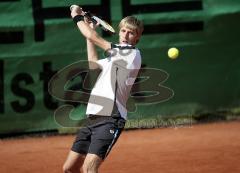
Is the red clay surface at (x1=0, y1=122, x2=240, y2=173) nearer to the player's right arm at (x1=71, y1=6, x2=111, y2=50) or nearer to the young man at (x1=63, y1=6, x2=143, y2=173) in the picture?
the young man at (x1=63, y1=6, x2=143, y2=173)

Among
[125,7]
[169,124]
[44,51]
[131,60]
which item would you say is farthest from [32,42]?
[131,60]

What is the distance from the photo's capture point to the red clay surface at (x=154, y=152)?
5.96 m

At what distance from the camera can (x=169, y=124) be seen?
912 cm

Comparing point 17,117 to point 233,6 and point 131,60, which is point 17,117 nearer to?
point 233,6

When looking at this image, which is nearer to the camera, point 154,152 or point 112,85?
point 112,85

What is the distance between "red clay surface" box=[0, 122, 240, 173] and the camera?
596cm

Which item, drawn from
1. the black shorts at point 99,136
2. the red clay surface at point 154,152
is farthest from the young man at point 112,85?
the red clay surface at point 154,152

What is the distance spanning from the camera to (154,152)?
6.90m

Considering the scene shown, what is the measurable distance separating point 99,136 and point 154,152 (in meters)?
2.82

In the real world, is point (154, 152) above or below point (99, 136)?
below

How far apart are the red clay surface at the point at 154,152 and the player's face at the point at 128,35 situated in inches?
76.7

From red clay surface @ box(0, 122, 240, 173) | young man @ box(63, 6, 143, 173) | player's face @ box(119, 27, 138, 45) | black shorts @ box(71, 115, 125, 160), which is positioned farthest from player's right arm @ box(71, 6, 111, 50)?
red clay surface @ box(0, 122, 240, 173)

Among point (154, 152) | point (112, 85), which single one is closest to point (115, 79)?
point (112, 85)

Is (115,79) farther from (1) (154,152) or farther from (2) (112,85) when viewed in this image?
(1) (154,152)
